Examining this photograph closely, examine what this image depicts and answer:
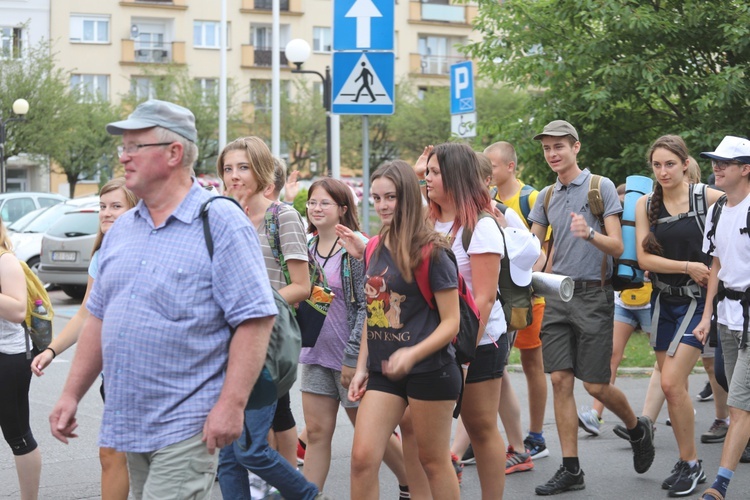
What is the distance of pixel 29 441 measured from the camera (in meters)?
5.62

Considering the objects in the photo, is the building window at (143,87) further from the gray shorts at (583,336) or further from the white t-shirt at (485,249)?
the white t-shirt at (485,249)

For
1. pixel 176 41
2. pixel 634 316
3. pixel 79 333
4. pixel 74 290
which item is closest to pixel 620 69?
pixel 634 316

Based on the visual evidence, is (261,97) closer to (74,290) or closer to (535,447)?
(74,290)

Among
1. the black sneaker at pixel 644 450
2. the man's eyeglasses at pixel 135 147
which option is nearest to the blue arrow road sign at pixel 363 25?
the black sneaker at pixel 644 450

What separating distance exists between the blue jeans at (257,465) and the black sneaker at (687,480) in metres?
2.52

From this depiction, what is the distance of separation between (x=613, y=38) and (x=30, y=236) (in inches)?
465

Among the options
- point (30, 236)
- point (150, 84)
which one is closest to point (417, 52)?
point (150, 84)

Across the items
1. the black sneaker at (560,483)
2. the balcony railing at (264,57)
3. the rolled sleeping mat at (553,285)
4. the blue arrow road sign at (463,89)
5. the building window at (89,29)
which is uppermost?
the building window at (89,29)

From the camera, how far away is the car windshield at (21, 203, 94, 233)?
20.4 metres

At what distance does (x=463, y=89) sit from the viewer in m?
13.8

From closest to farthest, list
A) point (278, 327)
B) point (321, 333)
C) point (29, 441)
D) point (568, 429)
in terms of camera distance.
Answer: point (278, 327) < point (29, 441) < point (321, 333) < point (568, 429)

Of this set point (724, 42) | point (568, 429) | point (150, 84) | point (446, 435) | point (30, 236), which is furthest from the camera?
point (150, 84)

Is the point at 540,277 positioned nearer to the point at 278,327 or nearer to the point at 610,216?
the point at 610,216

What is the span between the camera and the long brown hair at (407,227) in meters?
4.78
